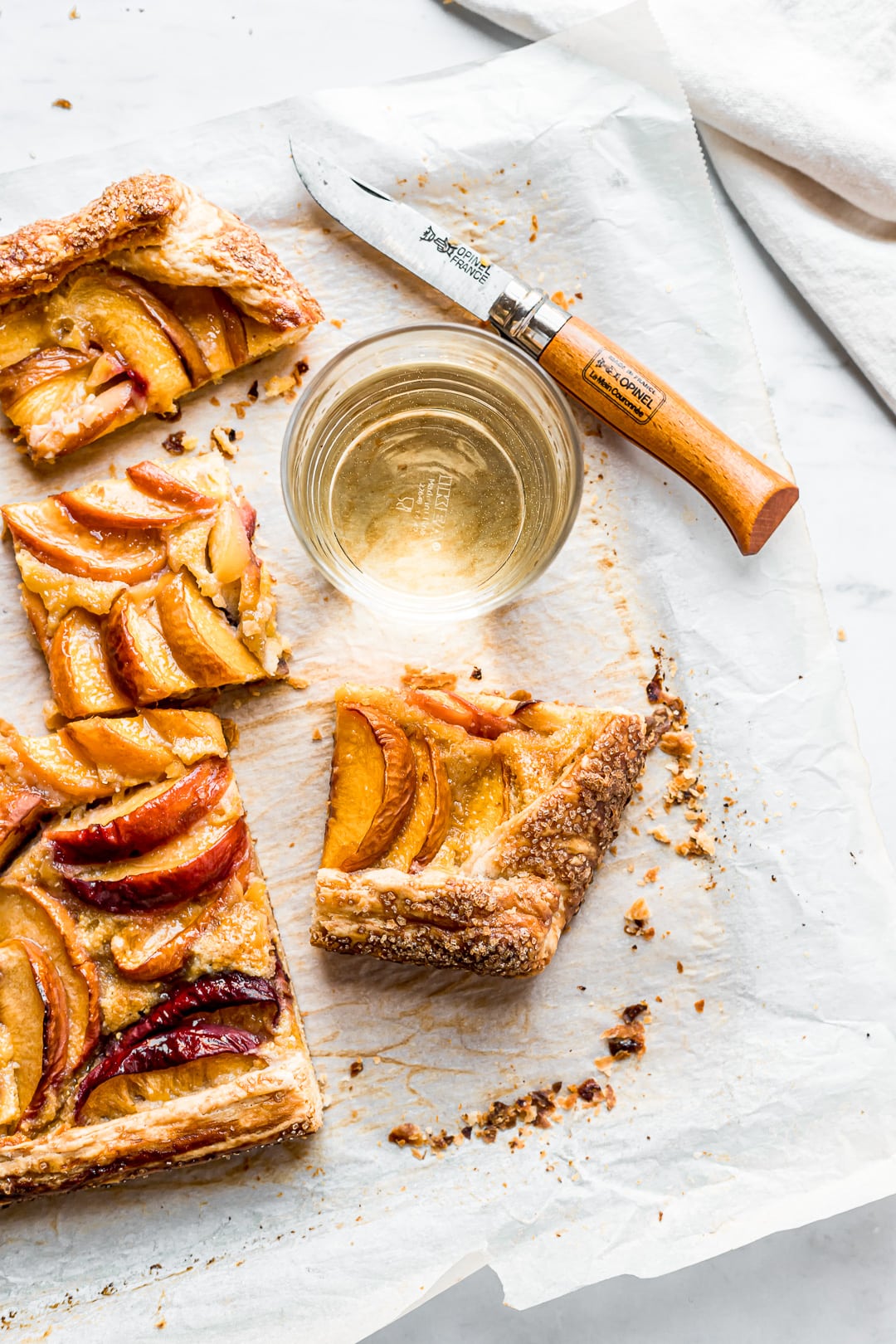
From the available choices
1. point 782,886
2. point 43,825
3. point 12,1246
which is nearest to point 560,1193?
point 782,886

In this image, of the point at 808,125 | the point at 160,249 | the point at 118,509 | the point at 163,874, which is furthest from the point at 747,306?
the point at 163,874

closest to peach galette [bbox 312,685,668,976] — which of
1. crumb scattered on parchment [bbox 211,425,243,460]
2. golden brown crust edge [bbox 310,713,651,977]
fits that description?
golden brown crust edge [bbox 310,713,651,977]

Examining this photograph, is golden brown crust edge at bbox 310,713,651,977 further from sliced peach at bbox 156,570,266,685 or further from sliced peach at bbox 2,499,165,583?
sliced peach at bbox 2,499,165,583

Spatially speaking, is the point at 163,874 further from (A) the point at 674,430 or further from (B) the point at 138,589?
(A) the point at 674,430

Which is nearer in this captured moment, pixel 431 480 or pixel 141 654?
pixel 141 654

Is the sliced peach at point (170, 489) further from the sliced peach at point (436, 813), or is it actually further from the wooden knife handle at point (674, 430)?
the wooden knife handle at point (674, 430)

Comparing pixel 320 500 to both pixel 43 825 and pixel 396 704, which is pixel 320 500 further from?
pixel 43 825
